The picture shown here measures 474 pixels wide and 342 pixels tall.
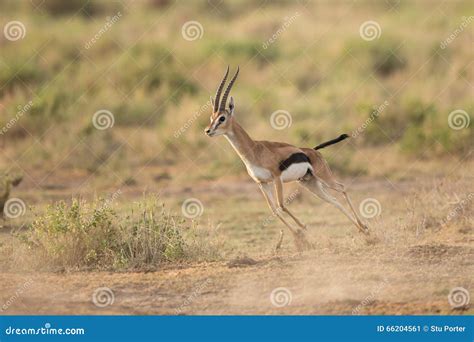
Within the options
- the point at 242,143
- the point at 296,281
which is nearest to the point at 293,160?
the point at 242,143

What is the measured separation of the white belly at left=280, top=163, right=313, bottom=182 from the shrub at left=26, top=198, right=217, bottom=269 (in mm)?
1248

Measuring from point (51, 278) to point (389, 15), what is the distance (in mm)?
26151

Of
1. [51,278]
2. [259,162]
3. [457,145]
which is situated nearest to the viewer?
[51,278]

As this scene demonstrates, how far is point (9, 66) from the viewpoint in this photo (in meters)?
23.1

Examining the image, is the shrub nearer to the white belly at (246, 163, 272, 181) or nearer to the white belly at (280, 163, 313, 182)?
the white belly at (246, 163, 272, 181)

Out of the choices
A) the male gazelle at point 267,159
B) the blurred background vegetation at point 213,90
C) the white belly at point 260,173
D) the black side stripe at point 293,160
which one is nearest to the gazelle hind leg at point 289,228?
the male gazelle at point 267,159

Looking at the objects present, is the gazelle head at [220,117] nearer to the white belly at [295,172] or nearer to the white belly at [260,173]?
the white belly at [260,173]

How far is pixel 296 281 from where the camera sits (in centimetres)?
1009

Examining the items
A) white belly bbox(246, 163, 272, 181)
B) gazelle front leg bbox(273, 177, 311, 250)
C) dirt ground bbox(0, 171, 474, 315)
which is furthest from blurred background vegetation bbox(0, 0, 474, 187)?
gazelle front leg bbox(273, 177, 311, 250)

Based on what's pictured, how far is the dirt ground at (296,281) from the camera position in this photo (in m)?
9.58

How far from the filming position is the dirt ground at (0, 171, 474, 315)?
9578mm

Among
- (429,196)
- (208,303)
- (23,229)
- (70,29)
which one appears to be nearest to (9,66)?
(70,29)

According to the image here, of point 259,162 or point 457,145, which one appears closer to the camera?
point 259,162

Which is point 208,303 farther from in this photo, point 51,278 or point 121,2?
point 121,2
